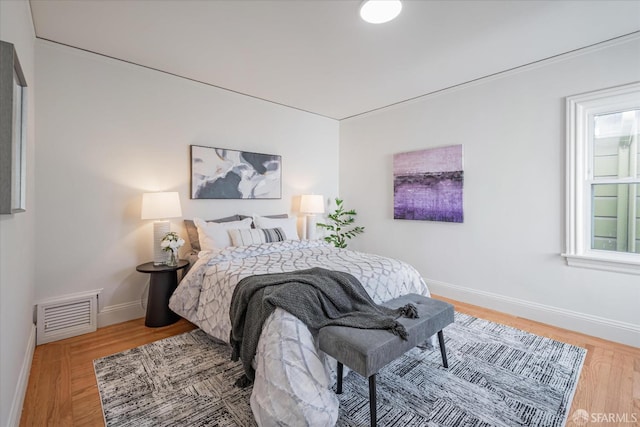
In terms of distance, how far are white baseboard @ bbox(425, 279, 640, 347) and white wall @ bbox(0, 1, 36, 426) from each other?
12.7 ft

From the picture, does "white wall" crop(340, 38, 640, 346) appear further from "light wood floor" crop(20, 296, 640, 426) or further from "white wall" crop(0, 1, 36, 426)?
"white wall" crop(0, 1, 36, 426)

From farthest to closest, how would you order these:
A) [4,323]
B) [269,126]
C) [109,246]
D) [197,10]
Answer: [269,126] < [109,246] < [197,10] < [4,323]

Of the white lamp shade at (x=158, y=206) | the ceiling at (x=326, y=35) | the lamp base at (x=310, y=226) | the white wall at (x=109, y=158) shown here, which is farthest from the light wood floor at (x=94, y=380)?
the ceiling at (x=326, y=35)

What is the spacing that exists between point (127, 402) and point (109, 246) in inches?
64.7

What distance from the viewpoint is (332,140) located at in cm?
498

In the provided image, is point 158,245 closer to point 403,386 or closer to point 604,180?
point 403,386

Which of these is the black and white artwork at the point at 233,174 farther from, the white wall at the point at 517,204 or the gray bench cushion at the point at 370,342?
the gray bench cushion at the point at 370,342

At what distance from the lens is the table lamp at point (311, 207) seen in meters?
4.26

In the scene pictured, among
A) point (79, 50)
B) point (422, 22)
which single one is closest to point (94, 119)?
point (79, 50)

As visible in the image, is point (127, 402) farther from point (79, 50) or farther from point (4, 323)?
point (79, 50)

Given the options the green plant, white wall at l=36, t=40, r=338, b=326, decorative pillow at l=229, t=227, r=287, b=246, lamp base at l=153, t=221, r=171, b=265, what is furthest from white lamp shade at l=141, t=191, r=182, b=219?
the green plant

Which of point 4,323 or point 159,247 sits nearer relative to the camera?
point 4,323

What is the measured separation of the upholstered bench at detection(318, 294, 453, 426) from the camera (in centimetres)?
156

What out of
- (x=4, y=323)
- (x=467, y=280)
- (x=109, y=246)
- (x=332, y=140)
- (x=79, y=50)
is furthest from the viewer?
(x=332, y=140)
